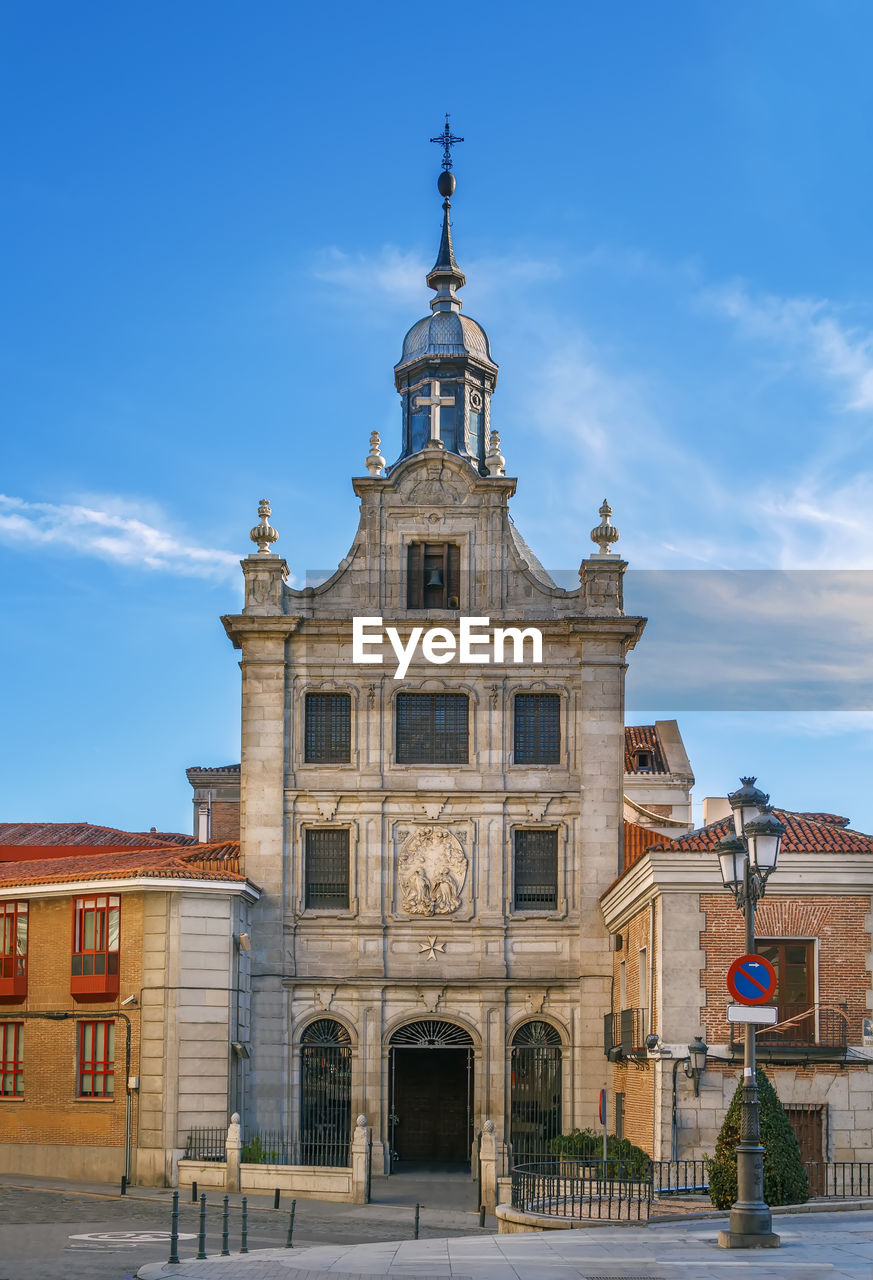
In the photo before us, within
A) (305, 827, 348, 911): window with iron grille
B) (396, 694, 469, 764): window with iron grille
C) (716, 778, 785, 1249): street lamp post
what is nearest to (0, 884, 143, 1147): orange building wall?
(305, 827, 348, 911): window with iron grille

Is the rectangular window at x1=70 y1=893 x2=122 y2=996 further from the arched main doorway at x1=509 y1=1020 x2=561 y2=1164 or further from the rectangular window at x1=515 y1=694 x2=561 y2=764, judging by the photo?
the rectangular window at x1=515 y1=694 x2=561 y2=764

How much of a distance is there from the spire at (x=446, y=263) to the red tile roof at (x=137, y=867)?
63.9 feet

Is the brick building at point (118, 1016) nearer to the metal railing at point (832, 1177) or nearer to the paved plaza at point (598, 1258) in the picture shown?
the metal railing at point (832, 1177)

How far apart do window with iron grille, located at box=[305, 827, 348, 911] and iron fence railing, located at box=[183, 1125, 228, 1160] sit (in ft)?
24.4

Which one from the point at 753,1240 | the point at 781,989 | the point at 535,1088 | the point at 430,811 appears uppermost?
the point at 430,811

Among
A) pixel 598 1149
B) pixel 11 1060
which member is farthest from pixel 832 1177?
pixel 11 1060

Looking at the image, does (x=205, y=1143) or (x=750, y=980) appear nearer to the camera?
(x=750, y=980)

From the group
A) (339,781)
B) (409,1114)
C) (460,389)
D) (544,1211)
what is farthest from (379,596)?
(544,1211)

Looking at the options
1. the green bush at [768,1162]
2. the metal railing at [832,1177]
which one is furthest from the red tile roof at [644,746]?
the green bush at [768,1162]

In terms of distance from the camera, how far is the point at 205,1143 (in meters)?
38.6

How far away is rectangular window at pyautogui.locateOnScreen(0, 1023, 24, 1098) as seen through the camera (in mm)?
41188

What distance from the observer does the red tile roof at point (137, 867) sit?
1578 inches

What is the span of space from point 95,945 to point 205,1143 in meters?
5.53

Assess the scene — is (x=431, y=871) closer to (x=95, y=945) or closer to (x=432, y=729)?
(x=432, y=729)
